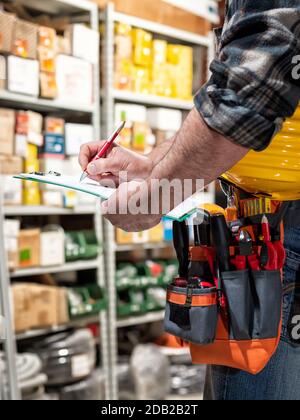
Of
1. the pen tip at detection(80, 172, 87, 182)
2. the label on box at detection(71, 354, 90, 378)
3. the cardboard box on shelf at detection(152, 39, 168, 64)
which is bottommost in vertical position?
the label on box at detection(71, 354, 90, 378)

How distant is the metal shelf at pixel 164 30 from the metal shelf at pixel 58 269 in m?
1.33

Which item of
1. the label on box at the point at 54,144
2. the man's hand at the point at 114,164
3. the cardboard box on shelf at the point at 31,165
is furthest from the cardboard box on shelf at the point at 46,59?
the man's hand at the point at 114,164

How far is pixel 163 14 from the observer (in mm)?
A: 3809

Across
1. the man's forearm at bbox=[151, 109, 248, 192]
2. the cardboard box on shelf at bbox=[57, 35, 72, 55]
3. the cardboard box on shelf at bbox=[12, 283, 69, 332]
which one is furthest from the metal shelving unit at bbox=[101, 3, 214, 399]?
the man's forearm at bbox=[151, 109, 248, 192]

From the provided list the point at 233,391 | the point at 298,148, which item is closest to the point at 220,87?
the point at 298,148

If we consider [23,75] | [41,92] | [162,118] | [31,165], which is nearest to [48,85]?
[41,92]

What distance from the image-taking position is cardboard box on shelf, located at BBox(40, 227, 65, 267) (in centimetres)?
315

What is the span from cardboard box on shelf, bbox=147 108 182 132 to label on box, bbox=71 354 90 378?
1375 millimetres

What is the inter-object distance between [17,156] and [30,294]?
0.67 m

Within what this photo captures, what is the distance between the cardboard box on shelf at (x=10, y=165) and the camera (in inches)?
116

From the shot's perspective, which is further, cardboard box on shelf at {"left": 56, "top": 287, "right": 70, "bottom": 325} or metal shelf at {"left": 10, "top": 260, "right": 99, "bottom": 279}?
cardboard box on shelf at {"left": 56, "top": 287, "right": 70, "bottom": 325}

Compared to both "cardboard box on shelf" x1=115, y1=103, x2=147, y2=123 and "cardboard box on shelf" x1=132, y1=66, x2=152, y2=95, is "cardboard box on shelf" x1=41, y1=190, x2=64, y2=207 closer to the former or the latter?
"cardboard box on shelf" x1=115, y1=103, x2=147, y2=123

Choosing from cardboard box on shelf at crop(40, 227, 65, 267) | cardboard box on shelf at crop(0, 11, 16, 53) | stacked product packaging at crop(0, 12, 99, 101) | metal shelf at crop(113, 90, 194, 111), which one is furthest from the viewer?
metal shelf at crop(113, 90, 194, 111)

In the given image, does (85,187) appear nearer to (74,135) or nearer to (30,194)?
(30,194)
